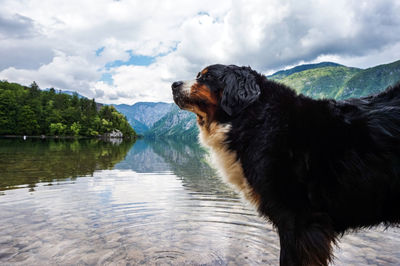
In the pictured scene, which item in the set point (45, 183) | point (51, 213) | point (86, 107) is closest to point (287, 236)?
point (51, 213)

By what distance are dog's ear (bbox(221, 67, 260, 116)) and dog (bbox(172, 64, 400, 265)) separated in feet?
0.91

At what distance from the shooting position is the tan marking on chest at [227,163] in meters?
3.71

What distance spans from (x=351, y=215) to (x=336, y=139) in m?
1.02

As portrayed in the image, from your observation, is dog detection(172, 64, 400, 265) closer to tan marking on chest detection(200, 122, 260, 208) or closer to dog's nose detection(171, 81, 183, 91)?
tan marking on chest detection(200, 122, 260, 208)

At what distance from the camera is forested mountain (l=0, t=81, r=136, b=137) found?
101 meters

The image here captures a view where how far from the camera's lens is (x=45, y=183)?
11555 mm

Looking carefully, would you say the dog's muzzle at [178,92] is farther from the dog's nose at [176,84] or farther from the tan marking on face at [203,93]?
the tan marking on face at [203,93]

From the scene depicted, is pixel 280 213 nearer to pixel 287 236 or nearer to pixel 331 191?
pixel 287 236

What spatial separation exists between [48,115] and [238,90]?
130m

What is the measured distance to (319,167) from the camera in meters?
3.14

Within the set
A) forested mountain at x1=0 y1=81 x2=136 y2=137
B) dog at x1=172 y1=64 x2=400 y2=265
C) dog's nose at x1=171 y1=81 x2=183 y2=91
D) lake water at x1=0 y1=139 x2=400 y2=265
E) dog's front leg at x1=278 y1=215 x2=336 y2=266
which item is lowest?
lake water at x1=0 y1=139 x2=400 y2=265

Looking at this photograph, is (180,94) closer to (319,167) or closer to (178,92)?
(178,92)

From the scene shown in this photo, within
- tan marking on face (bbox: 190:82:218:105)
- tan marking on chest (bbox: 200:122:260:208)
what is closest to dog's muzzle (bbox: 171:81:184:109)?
tan marking on face (bbox: 190:82:218:105)

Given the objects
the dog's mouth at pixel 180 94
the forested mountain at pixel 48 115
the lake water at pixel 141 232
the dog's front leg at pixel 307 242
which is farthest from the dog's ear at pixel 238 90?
the forested mountain at pixel 48 115
